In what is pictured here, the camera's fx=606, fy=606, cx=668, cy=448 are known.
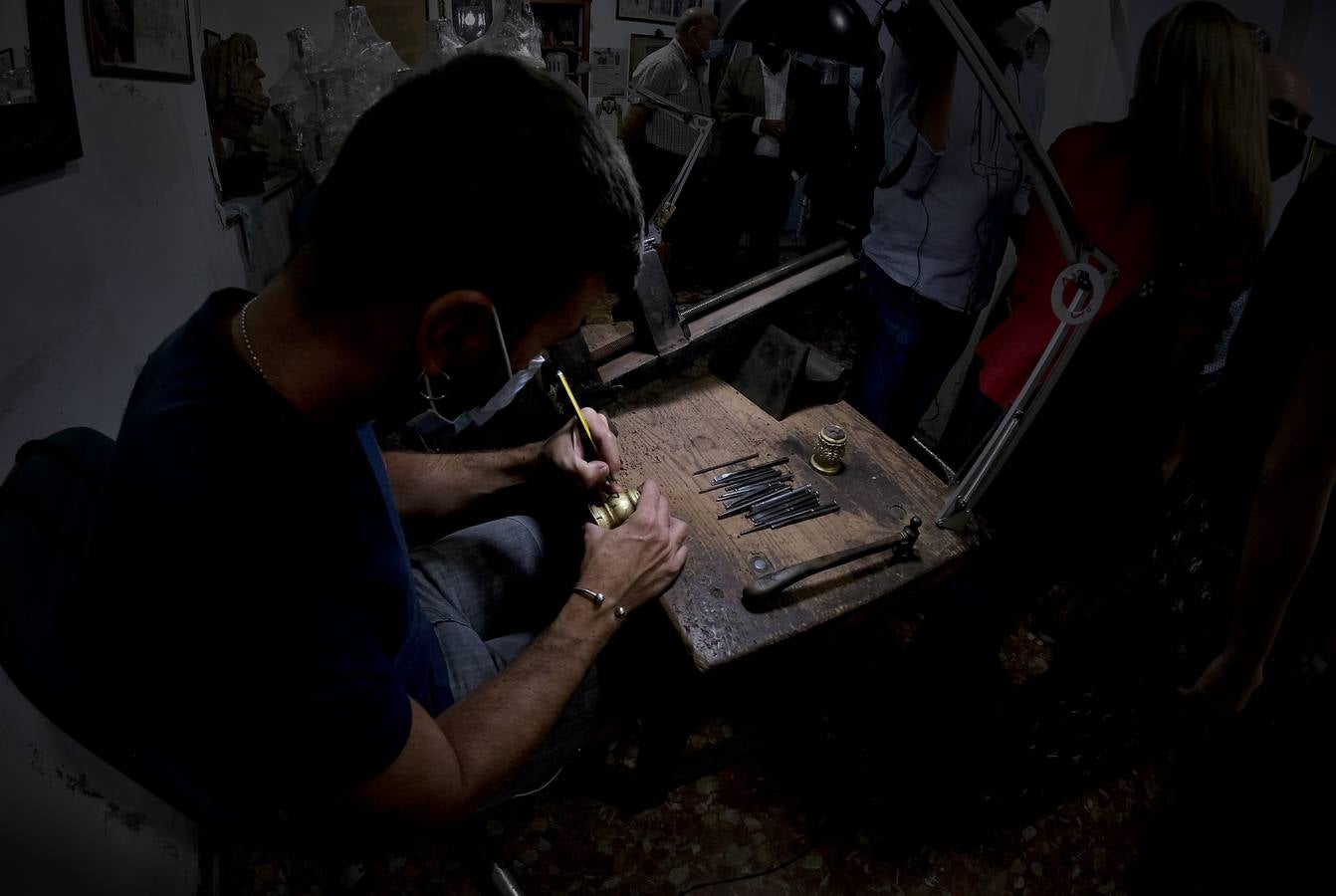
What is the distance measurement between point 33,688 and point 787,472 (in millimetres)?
1501

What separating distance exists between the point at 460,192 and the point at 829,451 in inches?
48.9

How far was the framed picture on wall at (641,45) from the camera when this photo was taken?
22.0ft

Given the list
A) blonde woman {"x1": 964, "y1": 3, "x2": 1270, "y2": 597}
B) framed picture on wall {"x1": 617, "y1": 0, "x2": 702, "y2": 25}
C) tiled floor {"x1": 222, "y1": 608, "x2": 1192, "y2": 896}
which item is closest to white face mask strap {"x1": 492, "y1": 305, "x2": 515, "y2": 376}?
blonde woman {"x1": 964, "y1": 3, "x2": 1270, "y2": 597}

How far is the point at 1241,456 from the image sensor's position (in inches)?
52.0

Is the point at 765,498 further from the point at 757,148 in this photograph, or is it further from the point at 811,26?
the point at 757,148

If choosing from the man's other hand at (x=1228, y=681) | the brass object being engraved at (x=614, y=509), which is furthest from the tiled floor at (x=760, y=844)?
the brass object being engraved at (x=614, y=509)

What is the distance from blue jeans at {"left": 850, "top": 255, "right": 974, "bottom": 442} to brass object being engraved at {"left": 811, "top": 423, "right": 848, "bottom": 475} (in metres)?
1.09

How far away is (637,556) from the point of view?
132 cm

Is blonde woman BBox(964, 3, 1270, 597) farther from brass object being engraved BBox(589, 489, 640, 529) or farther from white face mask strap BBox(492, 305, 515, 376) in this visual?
white face mask strap BBox(492, 305, 515, 376)

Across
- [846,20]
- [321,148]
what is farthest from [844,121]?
[321,148]

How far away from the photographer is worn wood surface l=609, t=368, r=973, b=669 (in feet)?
4.25

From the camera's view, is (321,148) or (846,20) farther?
(321,148)

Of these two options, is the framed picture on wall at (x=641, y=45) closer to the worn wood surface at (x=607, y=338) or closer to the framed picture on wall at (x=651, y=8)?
the framed picture on wall at (x=651, y=8)

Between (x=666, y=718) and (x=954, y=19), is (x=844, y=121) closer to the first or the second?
(x=954, y=19)
